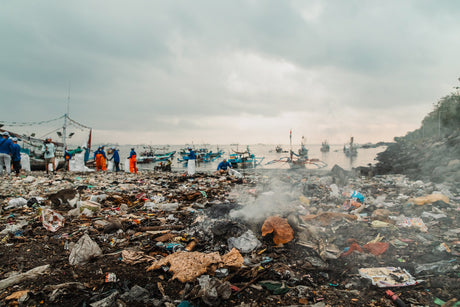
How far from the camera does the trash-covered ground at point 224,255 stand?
235cm

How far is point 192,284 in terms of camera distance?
2.50m

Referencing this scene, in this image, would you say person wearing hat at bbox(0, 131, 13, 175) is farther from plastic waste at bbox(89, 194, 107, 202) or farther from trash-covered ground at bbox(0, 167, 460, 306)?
plastic waste at bbox(89, 194, 107, 202)

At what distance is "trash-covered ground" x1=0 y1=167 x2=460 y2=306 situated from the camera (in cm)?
235

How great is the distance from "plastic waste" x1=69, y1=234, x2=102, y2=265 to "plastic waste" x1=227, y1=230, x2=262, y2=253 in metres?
1.85

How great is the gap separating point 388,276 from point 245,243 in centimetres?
184

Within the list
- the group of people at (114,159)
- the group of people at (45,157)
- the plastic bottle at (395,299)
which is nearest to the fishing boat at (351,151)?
the group of people at (45,157)

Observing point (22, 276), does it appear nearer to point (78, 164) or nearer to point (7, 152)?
point (7, 152)

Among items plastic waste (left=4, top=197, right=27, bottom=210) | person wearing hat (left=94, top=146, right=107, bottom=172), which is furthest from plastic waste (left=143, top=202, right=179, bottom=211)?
person wearing hat (left=94, top=146, right=107, bottom=172)

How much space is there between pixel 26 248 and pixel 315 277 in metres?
3.98

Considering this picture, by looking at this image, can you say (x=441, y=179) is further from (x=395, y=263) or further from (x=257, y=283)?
(x=257, y=283)

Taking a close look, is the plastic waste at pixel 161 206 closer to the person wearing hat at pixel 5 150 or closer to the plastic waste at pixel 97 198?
the plastic waste at pixel 97 198

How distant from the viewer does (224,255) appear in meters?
3.09

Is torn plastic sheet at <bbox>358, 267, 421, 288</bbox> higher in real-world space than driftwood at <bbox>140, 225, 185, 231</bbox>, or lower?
lower

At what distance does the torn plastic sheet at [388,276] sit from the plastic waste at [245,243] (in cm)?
141
